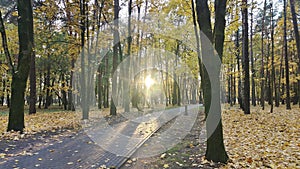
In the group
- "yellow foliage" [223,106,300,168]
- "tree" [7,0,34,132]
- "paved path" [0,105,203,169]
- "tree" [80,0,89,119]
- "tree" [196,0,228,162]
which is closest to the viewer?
"yellow foliage" [223,106,300,168]

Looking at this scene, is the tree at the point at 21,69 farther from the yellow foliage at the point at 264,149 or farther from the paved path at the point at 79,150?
the yellow foliage at the point at 264,149

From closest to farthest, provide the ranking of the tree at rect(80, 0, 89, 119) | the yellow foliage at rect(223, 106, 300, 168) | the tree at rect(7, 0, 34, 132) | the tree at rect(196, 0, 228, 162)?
the yellow foliage at rect(223, 106, 300, 168), the tree at rect(196, 0, 228, 162), the tree at rect(7, 0, 34, 132), the tree at rect(80, 0, 89, 119)

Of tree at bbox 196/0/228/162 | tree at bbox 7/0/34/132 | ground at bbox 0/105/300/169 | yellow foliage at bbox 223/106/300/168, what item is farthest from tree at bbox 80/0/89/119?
tree at bbox 196/0/228/162

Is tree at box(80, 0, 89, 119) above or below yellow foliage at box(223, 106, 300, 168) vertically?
above

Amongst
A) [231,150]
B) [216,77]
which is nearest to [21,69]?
[216,77]

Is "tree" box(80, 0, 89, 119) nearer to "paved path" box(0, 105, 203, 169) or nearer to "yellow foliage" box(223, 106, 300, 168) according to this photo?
"paved path" box(0, 105, 203, 169)

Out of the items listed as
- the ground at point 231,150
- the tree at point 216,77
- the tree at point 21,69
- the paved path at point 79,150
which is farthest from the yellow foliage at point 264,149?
the tree at point 21,69

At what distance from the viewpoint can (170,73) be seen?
38.8 metres

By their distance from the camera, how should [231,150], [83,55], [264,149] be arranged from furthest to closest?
[83,55]
[231,150]
[264,149]

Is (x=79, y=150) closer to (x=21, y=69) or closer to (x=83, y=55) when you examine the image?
(x=21, y=69)

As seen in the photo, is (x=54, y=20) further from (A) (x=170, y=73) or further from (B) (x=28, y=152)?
(A) (x=170, y=73)

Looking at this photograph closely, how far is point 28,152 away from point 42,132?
3600 millimetres

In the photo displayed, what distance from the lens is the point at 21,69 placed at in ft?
33.0

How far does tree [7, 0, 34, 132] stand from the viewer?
9891mm
